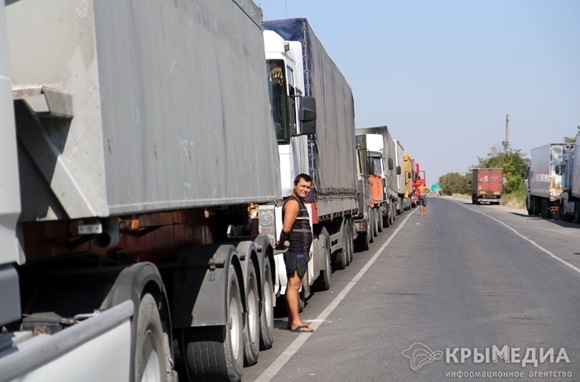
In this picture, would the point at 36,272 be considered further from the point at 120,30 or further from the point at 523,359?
the point at 523,359

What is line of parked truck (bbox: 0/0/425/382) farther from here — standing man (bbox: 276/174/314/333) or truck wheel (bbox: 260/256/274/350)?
standing man (bbox: 276/174/314/333)

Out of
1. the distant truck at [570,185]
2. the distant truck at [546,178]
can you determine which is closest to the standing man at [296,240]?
the distant truck at [570,185]

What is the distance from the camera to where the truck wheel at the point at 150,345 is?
19.5ft

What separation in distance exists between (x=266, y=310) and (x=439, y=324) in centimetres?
253

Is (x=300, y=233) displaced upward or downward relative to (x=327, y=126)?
downward

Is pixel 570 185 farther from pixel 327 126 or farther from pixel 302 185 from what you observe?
pixel 302 185

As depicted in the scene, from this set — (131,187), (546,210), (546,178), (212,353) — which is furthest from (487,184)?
(131,187)

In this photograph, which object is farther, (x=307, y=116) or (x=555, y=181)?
(x=555, y=181)

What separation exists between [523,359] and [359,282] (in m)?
8.22

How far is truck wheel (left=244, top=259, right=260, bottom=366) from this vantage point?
31.5ft

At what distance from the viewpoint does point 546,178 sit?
5222 centimetres

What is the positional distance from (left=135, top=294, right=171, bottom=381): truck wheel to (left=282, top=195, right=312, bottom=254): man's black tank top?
17.9 feet

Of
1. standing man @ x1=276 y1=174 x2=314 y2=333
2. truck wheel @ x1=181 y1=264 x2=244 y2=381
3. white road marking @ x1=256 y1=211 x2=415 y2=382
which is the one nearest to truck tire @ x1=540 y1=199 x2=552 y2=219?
white road marking @ x1=256 y1=211 x2=415 y2=382

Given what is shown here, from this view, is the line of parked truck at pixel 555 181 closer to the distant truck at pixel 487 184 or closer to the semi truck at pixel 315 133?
the distant truck at pixel 487 184
